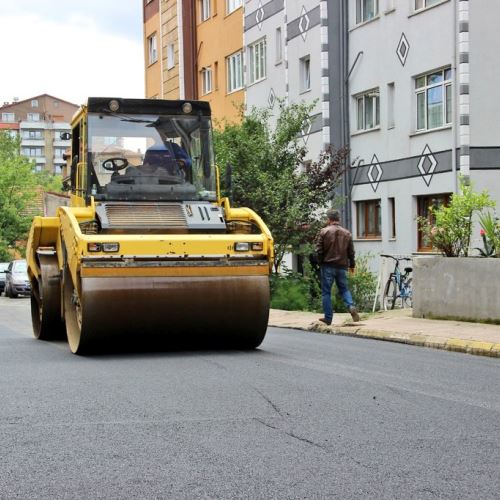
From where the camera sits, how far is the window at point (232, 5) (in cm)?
3891

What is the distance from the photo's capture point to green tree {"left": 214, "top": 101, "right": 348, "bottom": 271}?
24.4 m

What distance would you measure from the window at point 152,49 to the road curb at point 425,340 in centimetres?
3444

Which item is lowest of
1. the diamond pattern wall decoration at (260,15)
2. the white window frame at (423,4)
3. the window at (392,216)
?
the window at (392,216)

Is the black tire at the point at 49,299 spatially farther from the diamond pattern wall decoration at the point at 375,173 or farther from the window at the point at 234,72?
the window at the point at 234,72

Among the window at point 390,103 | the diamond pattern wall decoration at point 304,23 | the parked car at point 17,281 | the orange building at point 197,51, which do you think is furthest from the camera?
the parked car at point 17,281

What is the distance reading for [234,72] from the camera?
39.7 metres

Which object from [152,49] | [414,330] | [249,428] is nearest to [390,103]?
[414,330]

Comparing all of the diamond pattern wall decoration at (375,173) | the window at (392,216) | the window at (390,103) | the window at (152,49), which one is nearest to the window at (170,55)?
the window at (152,49)

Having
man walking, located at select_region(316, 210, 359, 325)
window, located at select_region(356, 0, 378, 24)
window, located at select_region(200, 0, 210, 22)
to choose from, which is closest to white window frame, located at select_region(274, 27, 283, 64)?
window, located at select_region(356, 0, 378, 24)

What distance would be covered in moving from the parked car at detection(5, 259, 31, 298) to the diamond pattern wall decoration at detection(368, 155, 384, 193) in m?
18.5

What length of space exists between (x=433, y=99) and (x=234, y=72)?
1530 centimetres

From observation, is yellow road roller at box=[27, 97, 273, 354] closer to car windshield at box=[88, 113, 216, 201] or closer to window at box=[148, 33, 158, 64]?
car windshield at box=[88, 113, 216, 201]

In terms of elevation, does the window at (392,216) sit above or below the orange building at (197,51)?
below

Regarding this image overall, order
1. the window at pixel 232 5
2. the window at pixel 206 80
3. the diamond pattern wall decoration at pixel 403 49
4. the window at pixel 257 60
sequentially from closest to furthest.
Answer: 1. the diamond pattern wall decoration at pixel 403 49
2. the window at pixel 257 60
3. the window at pixel 232 5
4. the window at pixel 206 80
